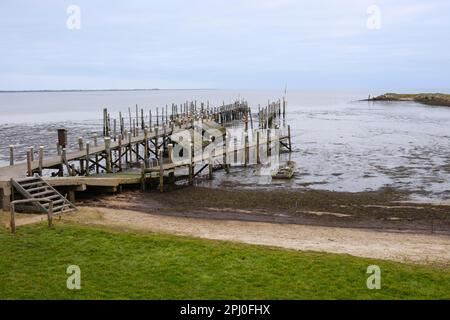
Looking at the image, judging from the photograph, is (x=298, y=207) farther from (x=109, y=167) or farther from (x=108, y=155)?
(x=108, y=155)

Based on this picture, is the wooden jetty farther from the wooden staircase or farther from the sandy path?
the sandy path

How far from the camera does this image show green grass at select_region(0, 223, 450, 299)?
1016 cm

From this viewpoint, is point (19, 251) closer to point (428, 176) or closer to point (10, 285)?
point (10, 285)

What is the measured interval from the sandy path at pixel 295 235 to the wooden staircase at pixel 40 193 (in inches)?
23.1

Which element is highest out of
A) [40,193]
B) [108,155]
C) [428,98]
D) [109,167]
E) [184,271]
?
[428,98]

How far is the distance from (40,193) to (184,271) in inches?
379

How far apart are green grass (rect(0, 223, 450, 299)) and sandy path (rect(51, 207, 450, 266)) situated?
5.49 feet

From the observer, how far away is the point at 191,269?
1155 cm

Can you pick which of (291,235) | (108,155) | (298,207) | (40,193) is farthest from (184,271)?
(108,155)

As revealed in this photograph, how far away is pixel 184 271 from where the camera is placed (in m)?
11.4

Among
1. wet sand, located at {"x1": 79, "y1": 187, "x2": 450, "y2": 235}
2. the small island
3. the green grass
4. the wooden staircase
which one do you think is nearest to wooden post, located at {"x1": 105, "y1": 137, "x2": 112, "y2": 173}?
wet sand, located at {"x1": 79, "y1": 187, "x2": 450, "y2": 235}
